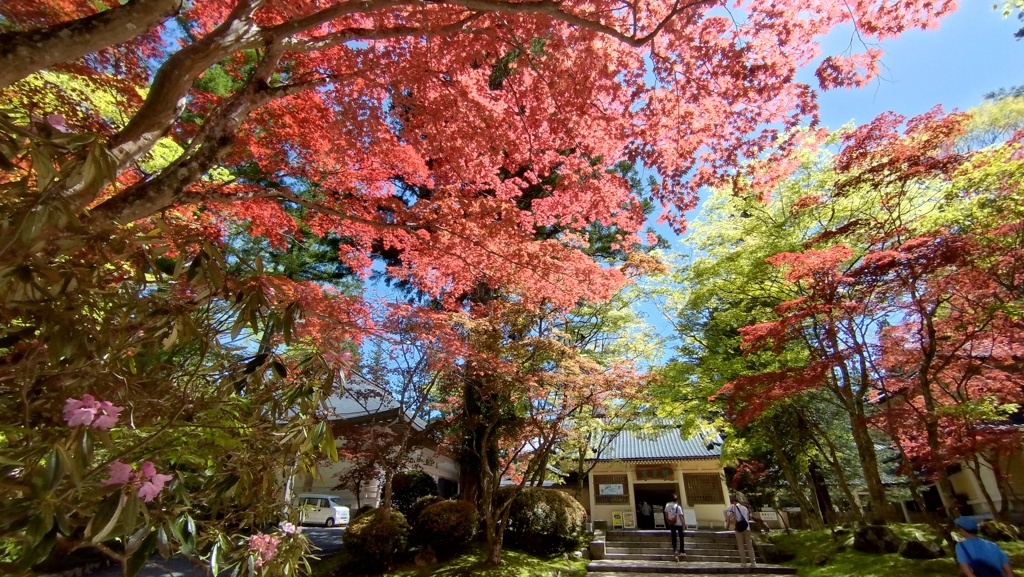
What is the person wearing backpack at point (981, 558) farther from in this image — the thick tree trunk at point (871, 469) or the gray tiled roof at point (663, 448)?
the gray tiled roof at point (663, 448)

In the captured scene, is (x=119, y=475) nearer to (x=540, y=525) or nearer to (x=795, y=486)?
(x=540, y=525)

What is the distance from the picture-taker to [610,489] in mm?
18938

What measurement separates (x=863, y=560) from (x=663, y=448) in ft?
38.6

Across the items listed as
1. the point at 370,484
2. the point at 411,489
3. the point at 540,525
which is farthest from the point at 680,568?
the point at 370,484

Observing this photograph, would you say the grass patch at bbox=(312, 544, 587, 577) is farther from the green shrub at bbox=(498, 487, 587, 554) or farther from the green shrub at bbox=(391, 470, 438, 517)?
the green shrub at bbox=(391, 470, 438, 517)

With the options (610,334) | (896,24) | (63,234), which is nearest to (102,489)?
(63,234)

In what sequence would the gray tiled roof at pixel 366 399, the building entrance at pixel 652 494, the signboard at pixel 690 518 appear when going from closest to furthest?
the gray tiled roof at pixel 366 399, the signboard at pixel 690 518, the building entrance at pixel 652 494

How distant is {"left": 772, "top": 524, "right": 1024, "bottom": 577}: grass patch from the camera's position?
655 centimetres

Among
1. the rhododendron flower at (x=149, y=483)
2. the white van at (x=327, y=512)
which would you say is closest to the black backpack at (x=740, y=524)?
the rhododendron flower at (x=149, y=483)

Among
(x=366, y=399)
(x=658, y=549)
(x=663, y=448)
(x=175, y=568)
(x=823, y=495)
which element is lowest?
(x=175, y=568)

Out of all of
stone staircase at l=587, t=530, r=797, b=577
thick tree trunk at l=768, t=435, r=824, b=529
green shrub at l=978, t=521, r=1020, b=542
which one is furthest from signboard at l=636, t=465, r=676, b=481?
green shrub at l=978, t=521, r=1020, b=542

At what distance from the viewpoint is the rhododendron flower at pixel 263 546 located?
83.1 inches

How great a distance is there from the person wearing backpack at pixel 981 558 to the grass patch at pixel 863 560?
308 centimetres

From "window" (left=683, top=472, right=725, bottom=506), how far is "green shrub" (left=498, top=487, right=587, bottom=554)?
1009 cm
